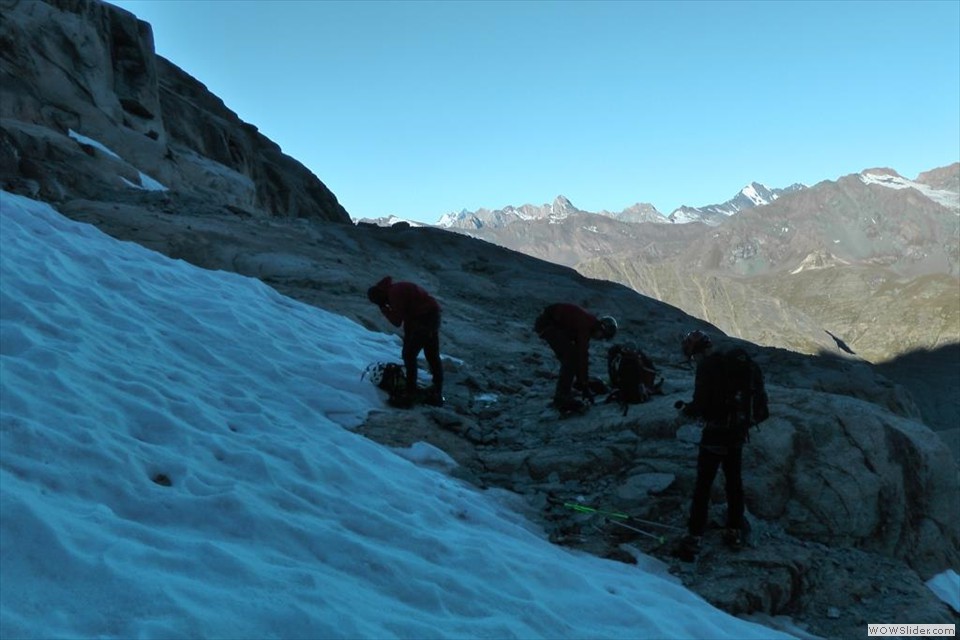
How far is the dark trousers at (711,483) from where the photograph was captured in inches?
292

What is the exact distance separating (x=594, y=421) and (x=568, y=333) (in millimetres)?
→ 1322

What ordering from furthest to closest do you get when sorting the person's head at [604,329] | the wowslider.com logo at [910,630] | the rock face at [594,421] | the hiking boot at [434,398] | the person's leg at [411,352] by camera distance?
the hiking boot at [434,398] → the person's leg at [411,352] → the person's head at [604,329] → the rock face at [594,421] → the wowslider.com logo at [910,630]

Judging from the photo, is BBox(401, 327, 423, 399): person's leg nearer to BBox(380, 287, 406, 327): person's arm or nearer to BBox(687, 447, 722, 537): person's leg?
BBox(380, 287, 406, 327): person's arm

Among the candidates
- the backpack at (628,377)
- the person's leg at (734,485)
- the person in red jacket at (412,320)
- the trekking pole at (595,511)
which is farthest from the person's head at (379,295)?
the person's leg at (734,485)

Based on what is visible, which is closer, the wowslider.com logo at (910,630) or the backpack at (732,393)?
the wowslider.com logo at (910,630)

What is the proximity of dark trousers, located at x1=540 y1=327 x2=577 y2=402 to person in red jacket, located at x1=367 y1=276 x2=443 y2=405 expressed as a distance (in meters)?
1.62

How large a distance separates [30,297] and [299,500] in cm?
553

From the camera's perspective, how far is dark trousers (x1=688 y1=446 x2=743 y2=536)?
292 inches

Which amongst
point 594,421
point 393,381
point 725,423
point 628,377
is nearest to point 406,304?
point 393,381

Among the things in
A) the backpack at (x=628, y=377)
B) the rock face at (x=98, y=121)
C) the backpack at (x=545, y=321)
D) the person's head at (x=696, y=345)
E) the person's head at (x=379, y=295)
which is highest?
the rock face at (x=98, y=121)

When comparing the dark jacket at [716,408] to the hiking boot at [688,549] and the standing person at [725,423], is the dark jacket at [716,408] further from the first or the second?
the hiking boot at [688,549]

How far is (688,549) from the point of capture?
730 centimetres

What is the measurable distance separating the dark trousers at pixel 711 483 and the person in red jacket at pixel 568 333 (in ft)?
11.0

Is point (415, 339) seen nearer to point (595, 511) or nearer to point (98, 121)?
point (595, 511)
